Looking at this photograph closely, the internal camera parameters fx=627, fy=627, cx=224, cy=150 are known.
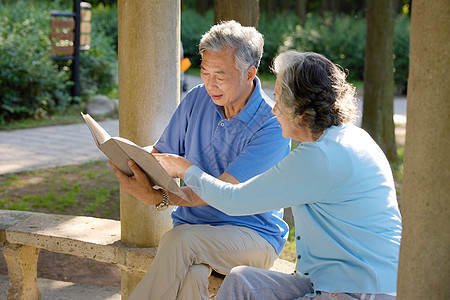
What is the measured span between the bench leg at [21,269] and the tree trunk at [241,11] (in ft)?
8.19

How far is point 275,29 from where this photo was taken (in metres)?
22.0

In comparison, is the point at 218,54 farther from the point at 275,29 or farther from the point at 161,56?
the point at 275,29

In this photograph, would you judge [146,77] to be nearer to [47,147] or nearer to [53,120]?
[47,147]

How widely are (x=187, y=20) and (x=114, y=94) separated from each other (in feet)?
36.2

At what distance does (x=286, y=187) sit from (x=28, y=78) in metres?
8.98

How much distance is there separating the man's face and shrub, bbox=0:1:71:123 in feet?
25.2

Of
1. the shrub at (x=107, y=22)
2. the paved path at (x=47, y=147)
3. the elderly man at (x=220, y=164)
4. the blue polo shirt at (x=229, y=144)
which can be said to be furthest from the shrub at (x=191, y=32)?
the elderly man at (x=220, y=164)

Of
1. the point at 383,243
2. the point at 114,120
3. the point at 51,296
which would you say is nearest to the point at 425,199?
the point at 383,243

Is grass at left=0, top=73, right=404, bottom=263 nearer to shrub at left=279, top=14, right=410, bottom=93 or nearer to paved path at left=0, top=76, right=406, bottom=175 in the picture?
paved path at left=0, top=76, right=406, bottom=175

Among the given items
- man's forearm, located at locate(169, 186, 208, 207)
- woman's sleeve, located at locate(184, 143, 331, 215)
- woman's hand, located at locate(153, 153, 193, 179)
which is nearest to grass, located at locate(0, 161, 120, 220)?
man's forearm, located at locate(169, 186, 208, 207)

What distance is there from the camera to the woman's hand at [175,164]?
264cm

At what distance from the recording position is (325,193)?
2.25 m

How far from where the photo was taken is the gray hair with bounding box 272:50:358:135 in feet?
7.66

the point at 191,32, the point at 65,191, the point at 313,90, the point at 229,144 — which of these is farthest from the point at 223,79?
the point at 191,32
